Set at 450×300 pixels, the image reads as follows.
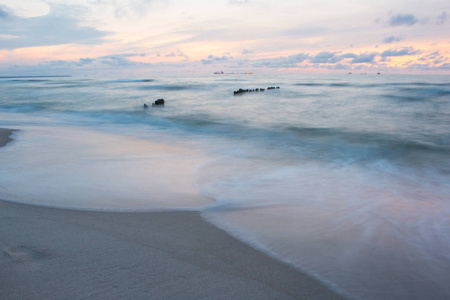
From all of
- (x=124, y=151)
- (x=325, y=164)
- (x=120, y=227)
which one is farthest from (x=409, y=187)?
(x=124, y=151)

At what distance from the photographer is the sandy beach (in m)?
2.16

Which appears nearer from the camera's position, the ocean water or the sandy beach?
the sandy beach

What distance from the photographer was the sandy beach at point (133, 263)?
7.10 feet

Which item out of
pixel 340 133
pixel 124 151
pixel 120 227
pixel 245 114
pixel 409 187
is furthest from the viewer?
pixel 245 114

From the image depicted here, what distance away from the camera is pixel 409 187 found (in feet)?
16.6

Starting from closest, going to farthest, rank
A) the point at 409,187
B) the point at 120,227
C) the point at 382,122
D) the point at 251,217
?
the point at 120,227 → the point at 251,217 → the point at 409,187 → the point at 382,122

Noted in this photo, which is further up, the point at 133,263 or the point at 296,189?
the point at 133,263

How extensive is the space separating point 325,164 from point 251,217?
136 inches

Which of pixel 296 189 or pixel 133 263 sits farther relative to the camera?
pixel 296 189

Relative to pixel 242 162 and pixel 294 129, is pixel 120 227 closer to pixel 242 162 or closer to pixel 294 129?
pixel 242 162

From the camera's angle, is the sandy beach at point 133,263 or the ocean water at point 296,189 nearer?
the sandy beach at point 133,263

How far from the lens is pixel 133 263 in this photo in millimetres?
2467

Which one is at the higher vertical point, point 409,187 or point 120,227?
point 120,227

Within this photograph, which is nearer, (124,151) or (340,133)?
(124,151)
